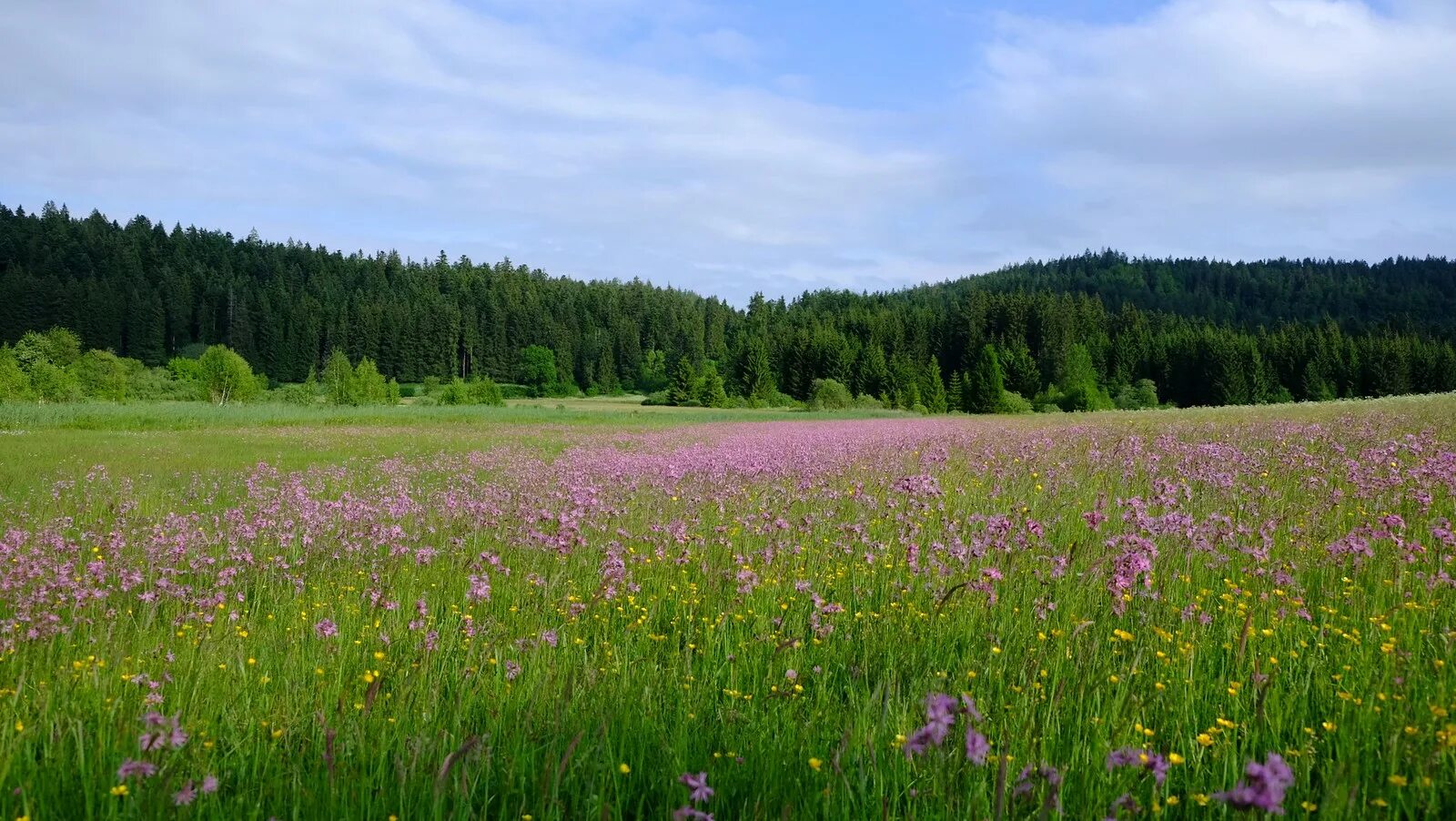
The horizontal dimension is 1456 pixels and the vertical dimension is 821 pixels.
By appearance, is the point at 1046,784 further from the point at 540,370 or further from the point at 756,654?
the point at 540,370

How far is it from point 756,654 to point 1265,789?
2743 mm

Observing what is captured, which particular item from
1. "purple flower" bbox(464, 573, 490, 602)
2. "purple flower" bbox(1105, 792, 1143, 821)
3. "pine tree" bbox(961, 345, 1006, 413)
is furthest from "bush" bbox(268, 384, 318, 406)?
"purple flower" bbox(1105, 792, 1143, 821)

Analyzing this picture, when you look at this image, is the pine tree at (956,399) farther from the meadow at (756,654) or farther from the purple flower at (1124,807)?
the purple flower at (1124,807)

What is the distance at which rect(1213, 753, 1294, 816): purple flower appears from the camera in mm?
1211

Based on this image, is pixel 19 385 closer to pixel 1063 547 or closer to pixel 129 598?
pixel 129 598

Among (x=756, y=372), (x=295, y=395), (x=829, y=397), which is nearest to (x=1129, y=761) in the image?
(x=829, y=397)

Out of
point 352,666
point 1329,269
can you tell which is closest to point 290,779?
point 352,666

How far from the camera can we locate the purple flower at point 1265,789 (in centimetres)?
121

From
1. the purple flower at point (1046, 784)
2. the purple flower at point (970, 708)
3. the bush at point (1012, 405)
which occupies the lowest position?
the purple flower at point (1046, 784)

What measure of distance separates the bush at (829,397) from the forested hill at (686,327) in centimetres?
955

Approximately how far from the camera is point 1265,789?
1.24 metres

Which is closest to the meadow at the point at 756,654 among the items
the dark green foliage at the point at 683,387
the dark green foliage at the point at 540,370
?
the dark green foliage at the point at 683,387

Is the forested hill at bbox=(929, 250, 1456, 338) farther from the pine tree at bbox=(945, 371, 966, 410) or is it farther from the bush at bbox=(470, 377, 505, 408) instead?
the bush at bbox=(470, 377, 505, 408)

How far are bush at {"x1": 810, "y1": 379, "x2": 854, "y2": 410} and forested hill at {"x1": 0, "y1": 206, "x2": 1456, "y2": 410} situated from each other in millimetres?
9554
